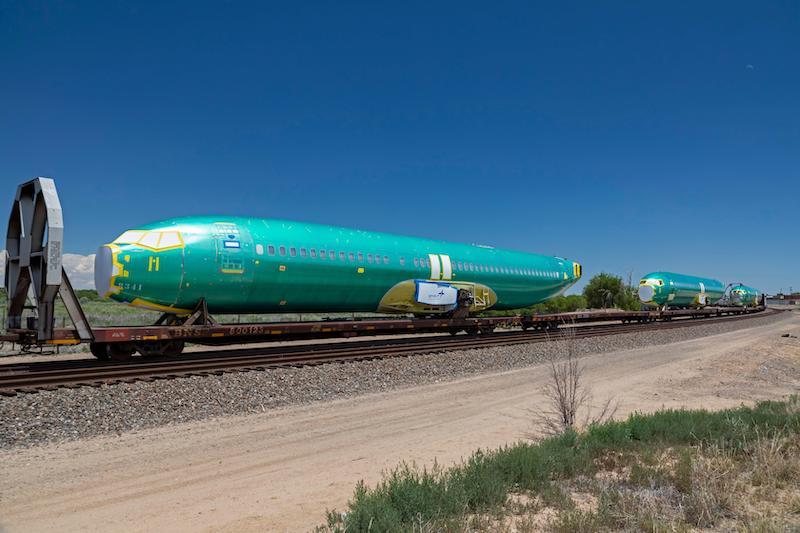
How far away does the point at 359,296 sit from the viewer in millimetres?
22250

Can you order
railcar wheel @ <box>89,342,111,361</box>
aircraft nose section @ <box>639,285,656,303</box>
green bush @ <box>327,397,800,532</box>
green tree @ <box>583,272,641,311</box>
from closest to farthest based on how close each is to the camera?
green bush @ <box>327,397,800,532</box> → railcar wheel @ <box>89,342,111,361</box> → aircraft nose section @ <box>639,285,656,303</box> → green tree @ <box>583,272,641,311</box>

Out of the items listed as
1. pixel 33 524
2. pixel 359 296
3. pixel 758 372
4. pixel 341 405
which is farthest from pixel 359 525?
pixel 758 372

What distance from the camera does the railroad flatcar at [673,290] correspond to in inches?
2124

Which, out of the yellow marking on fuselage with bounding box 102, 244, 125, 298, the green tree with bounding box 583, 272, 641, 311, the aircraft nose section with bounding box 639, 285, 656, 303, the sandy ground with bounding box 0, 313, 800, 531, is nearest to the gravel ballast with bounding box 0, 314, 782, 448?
the sandy ground with bounding box 0, 313, 800, 531

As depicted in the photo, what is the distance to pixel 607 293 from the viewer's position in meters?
77.4

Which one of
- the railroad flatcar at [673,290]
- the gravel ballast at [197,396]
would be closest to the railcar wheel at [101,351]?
the gravel ballast at [197,396]

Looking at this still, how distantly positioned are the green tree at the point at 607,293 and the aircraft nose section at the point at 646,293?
2160 centimetres

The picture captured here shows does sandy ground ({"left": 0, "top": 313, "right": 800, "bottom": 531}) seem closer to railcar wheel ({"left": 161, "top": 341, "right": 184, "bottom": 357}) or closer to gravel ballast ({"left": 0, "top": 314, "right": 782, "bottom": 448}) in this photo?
gravel ballast ({"left": 0, "top": 314, "right": 782, "bottom": 448})

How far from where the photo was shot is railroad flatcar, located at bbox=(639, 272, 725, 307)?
2124 inches

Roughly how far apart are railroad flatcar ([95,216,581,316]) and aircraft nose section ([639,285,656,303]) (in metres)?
30.6

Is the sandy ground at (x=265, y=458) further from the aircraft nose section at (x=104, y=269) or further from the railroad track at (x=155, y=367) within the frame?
the aircraft nose section at (x=104, y=269)

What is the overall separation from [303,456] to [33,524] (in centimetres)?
377

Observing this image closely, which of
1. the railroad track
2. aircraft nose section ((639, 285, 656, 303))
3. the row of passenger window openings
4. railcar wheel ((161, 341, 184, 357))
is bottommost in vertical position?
the railroad track

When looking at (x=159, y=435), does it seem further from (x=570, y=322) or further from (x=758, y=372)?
(x=570, y=322)
